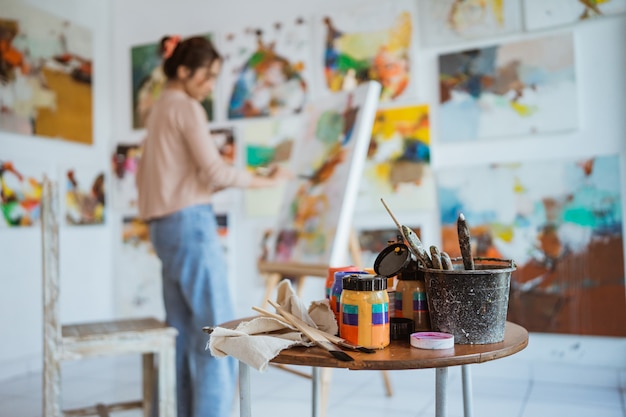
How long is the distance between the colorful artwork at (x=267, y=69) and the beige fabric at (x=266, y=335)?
227 centimetres

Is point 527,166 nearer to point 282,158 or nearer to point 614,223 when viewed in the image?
point 614,223

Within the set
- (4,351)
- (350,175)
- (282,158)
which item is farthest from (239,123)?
(4,351)

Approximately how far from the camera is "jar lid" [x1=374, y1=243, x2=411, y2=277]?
1.17 m

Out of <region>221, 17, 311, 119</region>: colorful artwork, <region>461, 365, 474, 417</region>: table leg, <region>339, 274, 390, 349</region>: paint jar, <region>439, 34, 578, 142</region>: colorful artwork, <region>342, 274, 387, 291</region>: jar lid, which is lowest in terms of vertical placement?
<region>461, 365, 474, 417</region>: table leg

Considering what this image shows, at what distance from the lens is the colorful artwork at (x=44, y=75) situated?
10.5 ft

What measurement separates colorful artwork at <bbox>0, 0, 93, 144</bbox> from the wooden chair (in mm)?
1618

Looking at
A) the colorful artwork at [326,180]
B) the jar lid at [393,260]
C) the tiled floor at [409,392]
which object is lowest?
the tiled floor at [409,392]

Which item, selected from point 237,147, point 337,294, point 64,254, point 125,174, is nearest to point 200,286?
point 337,294

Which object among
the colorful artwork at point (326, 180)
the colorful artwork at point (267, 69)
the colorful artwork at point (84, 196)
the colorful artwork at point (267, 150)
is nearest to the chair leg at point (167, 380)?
the colorful artwork at point (326, 180)

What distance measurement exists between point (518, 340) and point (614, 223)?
5.97 ft

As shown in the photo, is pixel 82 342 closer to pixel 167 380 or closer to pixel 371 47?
pixel 167 380

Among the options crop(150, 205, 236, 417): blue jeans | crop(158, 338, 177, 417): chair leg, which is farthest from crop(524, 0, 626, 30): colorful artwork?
crop(158, 338, 177, 417): chair leg

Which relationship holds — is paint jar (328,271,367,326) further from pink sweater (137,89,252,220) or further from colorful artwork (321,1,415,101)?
colorful artwork (321,1,415,101)

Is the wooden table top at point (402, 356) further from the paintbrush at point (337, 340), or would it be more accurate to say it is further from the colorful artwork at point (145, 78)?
the colorful artwork at point (145, 78)
